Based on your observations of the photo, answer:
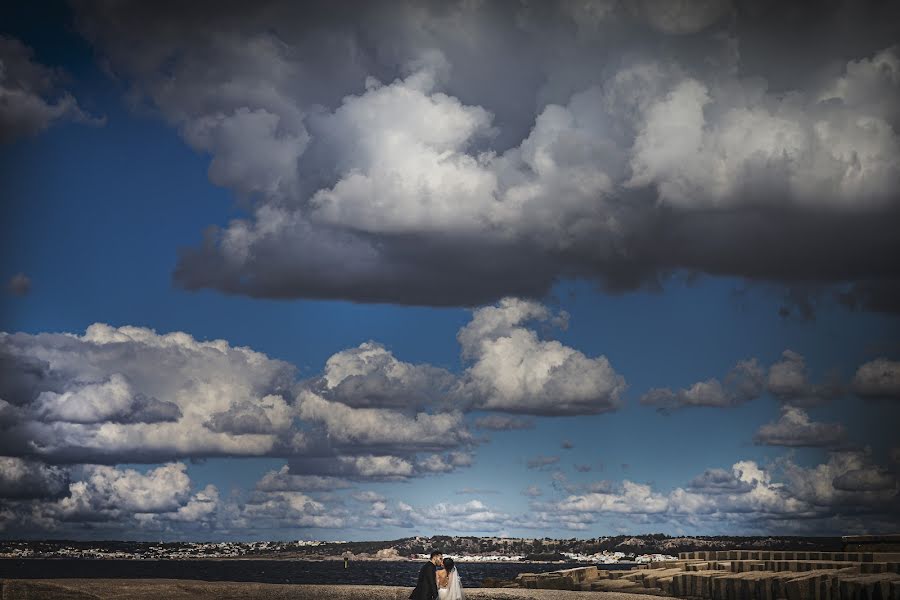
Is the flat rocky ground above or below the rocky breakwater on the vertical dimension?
below

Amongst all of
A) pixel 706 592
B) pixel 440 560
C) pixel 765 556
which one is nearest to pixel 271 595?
pixel 440 560

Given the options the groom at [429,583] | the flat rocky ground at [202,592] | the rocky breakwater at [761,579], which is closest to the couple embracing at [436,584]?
the groom at [429,583]

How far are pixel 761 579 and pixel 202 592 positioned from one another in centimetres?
2051

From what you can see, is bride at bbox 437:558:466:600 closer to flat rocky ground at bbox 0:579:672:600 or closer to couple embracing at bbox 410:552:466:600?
couple embracing at bbox 410:552:466:600

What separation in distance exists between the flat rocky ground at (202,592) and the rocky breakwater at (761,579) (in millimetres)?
2848

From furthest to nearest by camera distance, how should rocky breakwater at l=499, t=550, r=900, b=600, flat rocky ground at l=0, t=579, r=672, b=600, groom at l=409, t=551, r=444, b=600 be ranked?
1. flat rocky ground at l=0, t=579, r=672, b=600
2. rocky breakwater at l=499, t=550, r=900, b=600
3. groom at l=409, t=551, r=444, b=600

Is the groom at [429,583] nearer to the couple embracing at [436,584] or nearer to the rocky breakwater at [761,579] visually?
the couple embracing at [436,584]

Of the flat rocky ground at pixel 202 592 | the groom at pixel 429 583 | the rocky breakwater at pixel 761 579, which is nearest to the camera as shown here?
the groom at pixel 429 583

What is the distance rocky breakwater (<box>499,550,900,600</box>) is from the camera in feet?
106

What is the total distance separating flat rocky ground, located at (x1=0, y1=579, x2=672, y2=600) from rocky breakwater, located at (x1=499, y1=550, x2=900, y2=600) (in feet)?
9.34

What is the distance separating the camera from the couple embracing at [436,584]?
2958 centimetres

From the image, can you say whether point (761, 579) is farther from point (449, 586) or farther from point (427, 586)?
point (427, 586)

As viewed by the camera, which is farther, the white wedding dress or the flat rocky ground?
the flat rocky ground

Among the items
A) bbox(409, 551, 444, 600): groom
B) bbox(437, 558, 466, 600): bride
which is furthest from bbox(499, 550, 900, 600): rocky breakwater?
bbox(409, 551, 444, 600): groom
